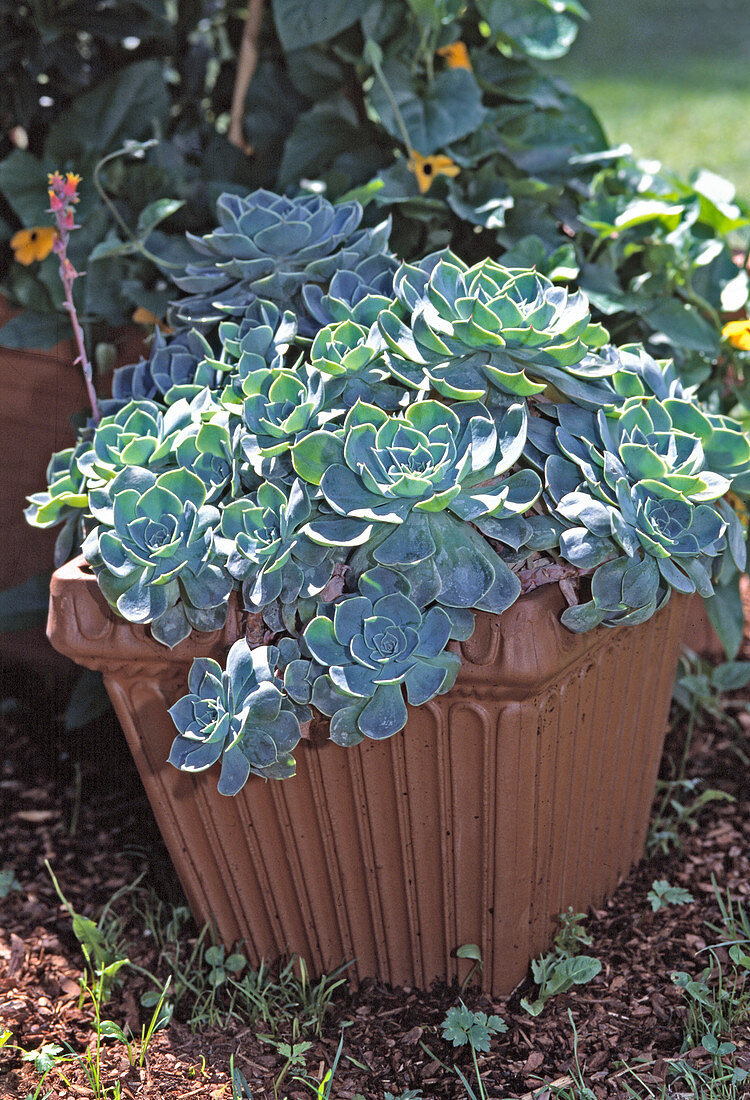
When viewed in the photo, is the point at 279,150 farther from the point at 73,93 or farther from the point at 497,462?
the point at 497,462

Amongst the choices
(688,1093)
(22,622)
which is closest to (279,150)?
(22,622)

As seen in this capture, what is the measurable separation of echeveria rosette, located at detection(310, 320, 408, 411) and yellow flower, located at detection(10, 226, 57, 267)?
0.78 m

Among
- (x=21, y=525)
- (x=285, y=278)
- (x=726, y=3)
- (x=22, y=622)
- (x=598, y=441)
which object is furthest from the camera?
(x=726, y=3)

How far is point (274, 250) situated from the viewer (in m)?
1.31

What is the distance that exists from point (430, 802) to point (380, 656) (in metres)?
0.22

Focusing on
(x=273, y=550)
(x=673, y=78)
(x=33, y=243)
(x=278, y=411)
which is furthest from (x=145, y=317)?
(x=673, y=78)

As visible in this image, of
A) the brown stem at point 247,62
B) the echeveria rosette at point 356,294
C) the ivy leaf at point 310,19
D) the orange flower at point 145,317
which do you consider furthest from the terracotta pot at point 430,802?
the brown stem at point 247,62

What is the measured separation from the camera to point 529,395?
1.08 m

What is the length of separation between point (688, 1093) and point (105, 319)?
1.37 m

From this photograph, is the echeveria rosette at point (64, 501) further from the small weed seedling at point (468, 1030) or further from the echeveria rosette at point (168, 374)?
the small weed seedling at point (468, 1030)

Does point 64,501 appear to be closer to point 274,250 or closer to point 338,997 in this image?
point 274,250

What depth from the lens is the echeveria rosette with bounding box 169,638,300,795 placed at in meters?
1.00

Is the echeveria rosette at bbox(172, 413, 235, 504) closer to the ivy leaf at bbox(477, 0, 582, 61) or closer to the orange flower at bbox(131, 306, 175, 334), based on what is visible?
the orange flower at bbox(131, 306, 175, 334)

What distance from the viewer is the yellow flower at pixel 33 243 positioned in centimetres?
167
